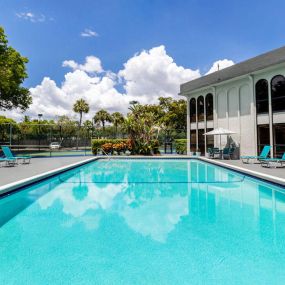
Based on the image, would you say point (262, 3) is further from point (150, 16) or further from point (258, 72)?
point (150, 16)

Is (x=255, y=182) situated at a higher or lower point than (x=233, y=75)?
lower

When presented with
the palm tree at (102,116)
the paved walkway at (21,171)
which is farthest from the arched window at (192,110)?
the palm tree at (102,116)

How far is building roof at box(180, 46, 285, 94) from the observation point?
47.0 feet

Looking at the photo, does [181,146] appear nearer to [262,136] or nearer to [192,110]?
[192,110]

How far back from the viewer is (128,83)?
28375 mm

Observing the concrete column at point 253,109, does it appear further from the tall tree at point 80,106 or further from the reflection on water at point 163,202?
the tall tree at point 80,106

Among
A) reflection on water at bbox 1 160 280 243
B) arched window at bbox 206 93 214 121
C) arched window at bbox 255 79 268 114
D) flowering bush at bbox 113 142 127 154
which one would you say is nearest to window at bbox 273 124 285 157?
arched window at bbox 255 79 268 114

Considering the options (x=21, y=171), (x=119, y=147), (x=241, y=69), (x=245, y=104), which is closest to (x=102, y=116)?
(x=119, y=147)

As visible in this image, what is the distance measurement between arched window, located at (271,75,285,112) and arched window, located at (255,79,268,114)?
489 millimetres

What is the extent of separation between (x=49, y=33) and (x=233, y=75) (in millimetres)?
14950

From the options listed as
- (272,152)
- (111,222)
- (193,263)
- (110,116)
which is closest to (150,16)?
(272,152)

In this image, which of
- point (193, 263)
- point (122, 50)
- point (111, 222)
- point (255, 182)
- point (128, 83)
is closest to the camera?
point (193, 263)

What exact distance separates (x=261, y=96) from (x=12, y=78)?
885 inches

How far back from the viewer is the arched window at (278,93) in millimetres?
13949
